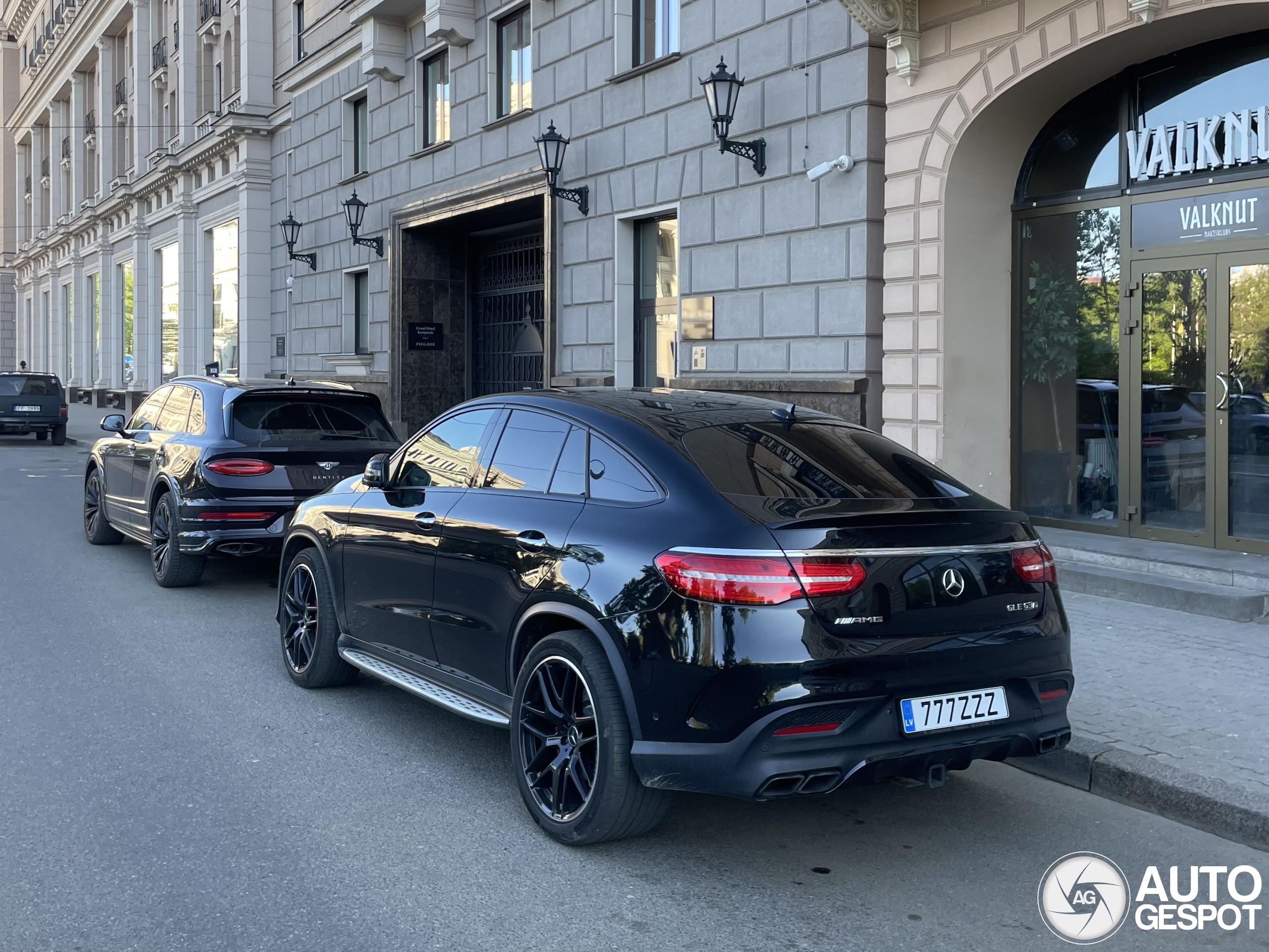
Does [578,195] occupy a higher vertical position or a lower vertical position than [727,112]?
lower

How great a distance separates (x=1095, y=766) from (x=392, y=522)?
3.26 metres

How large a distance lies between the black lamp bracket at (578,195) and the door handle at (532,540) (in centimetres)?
1176

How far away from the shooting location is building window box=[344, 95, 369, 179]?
23.5 meters

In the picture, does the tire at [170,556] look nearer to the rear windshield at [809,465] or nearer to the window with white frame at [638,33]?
the rear windshield at [809,465]

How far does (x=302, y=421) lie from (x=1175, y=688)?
21.3 ft

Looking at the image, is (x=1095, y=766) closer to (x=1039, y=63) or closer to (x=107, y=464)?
(x=1039, y=63)

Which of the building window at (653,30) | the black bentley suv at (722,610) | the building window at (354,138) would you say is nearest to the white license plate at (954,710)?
the black bentley suv at (722,610)

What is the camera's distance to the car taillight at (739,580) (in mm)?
4012

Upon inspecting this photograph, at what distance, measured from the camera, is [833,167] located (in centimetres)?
1180

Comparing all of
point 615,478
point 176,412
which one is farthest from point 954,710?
point 176,412

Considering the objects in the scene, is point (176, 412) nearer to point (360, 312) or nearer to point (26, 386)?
point (360, 312)

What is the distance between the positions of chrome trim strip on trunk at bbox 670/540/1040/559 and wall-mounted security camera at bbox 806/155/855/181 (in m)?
7.93

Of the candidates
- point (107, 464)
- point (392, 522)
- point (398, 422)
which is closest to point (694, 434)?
point (392, 522)

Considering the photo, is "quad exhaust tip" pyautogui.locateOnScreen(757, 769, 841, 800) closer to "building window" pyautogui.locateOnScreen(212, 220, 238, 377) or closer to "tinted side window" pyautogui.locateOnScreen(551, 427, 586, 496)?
"tinted side window" pyautogui.locateOnScreen(551, 427, 586, 496)
